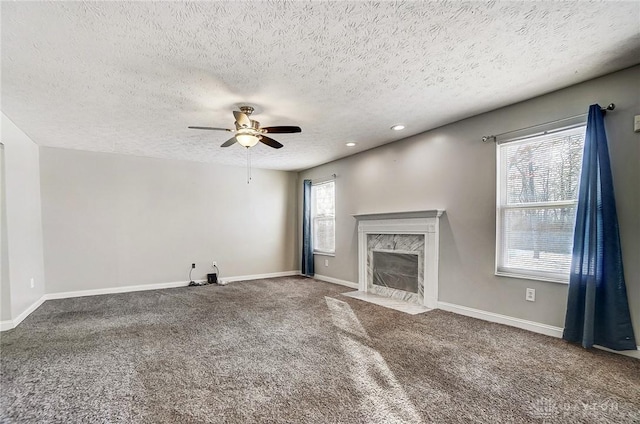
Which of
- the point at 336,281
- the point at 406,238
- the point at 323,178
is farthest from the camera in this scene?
the point at 323,178

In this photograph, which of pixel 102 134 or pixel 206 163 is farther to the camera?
pixel 206 163

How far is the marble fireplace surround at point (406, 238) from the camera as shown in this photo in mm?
4227

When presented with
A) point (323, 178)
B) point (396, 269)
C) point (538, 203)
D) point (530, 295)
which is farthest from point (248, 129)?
point (530, 295)

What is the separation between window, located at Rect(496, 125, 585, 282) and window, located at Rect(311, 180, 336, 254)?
129 inches

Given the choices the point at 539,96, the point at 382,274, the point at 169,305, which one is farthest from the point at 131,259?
the point at 539,96

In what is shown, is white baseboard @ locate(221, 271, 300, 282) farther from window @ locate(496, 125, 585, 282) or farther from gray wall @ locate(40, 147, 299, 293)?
window @ locate(496, 125, 585, 282)

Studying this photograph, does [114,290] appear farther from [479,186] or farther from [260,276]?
[479,186]

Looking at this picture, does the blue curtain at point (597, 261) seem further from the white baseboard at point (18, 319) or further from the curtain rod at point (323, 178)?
the white baseboard at point (18, 319)

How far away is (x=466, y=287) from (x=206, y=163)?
5.03 m

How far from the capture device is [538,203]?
10.7 ft

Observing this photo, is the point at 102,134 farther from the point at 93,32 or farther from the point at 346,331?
the point at 346,331

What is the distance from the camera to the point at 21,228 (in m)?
3.94

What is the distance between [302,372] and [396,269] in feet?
9.12

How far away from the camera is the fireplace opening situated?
14.9 ft
